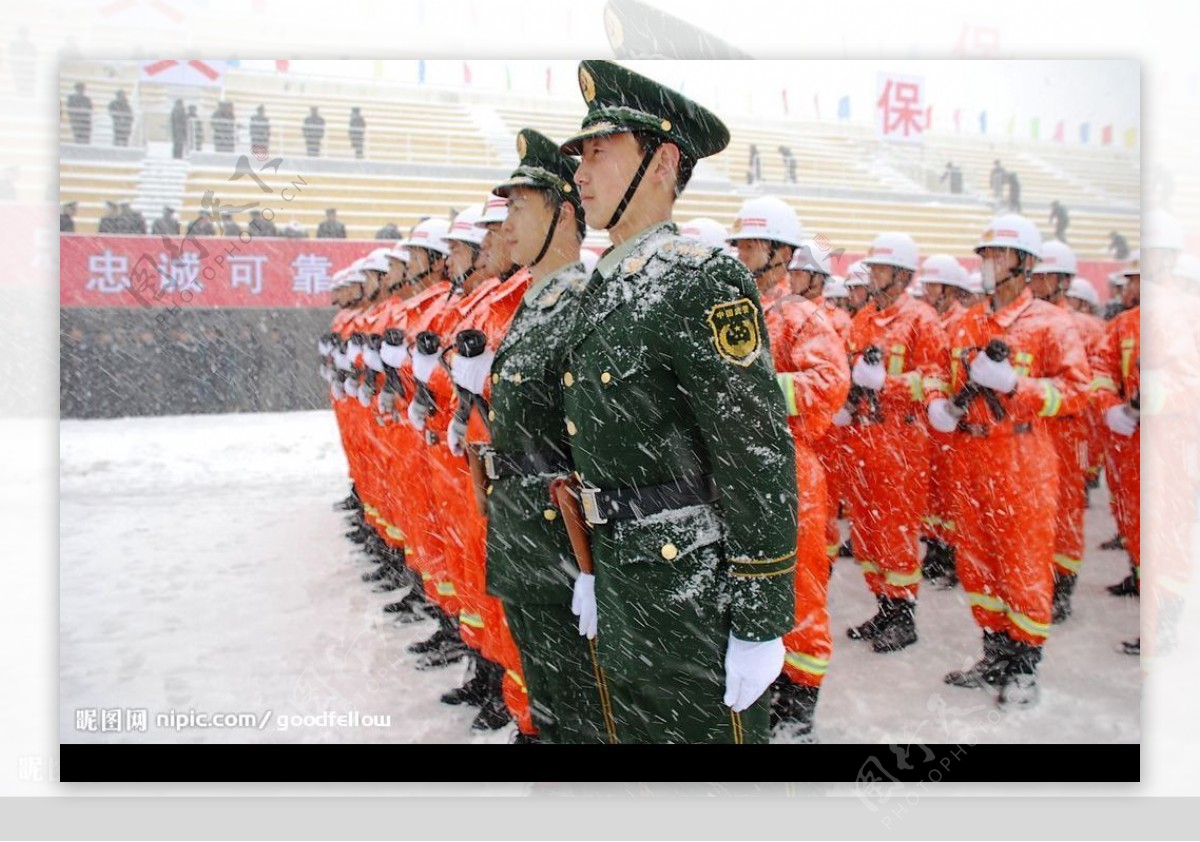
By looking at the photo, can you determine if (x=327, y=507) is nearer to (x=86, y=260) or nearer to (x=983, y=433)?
(x=86, y=260)

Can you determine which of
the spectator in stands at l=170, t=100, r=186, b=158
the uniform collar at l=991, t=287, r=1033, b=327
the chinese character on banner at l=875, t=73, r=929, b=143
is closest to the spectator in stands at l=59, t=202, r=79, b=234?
the spectator in stands at l=170, t=100, r=186, b=158

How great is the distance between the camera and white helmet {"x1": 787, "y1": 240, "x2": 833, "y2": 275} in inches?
133

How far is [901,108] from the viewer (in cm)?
286

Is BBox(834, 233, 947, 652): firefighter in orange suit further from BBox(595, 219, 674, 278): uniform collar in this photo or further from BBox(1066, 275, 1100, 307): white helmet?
BBox(595, 219, 674, 278): uniform collar

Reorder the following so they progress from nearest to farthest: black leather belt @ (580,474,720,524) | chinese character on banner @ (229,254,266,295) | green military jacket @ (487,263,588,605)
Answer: black leather belt @ (580,474,720,524) < green military jacket @ (487,263,588,605) < chinese character on banner @ (229,254,266,295)

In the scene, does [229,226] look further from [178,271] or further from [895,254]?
[895,254]

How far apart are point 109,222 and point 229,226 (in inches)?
13.3

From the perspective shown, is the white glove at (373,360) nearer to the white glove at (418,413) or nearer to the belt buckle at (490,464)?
the white glove at (418,413)

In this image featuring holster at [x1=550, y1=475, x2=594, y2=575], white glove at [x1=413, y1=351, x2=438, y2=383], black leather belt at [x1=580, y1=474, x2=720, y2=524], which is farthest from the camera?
white glove at [x1=413, y1=351, x2=438, y2=383]

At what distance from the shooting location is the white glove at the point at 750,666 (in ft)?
5.58

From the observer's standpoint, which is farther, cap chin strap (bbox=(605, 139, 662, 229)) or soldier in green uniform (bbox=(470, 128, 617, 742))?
soldier in green uniform (bbox=(470, 128, 617, 742))

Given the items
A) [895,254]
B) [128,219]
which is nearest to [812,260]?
[895,254]

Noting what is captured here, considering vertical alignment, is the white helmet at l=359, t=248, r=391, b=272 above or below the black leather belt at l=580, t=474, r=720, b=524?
above

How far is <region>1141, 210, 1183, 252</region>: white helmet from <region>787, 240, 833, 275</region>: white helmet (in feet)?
3.29
